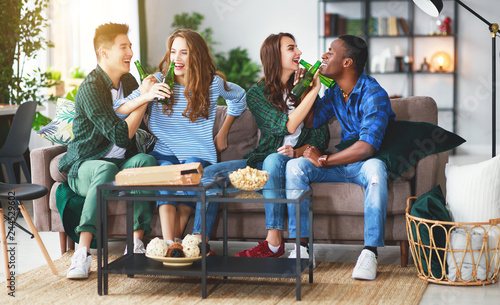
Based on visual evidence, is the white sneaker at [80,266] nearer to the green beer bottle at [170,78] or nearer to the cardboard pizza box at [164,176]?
the cardboard pizza box at [164,176]

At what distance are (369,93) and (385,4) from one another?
192 inches

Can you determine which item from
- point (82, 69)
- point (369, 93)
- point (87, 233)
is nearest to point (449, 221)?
point (369, 93)

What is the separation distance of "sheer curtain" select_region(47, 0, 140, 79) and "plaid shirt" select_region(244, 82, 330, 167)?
3.76 meters

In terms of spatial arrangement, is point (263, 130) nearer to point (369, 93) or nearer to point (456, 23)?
point (369, 93)

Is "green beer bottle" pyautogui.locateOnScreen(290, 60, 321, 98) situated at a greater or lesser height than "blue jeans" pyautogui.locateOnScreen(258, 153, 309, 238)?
greater

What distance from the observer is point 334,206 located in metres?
2.84

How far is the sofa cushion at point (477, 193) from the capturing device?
8.42 ft

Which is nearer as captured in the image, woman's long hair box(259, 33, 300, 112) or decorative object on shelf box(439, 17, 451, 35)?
woman's long hair box(259, 33, 300, 112)

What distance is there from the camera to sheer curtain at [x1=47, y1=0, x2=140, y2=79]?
6301mm

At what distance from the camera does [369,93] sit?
2.87 m

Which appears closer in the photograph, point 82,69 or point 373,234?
point 373,234

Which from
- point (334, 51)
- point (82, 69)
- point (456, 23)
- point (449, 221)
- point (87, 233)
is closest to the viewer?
point (449, 221)

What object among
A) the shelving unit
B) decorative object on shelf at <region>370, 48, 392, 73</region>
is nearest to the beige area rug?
decorative object on shelf at <region>370, 48, 392, 73</region>

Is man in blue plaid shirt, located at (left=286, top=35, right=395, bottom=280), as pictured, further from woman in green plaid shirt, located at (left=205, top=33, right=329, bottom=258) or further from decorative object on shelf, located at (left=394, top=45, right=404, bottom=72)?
decorative object on shelf, located at (left=394, top=45, right=404, bottom=72)
